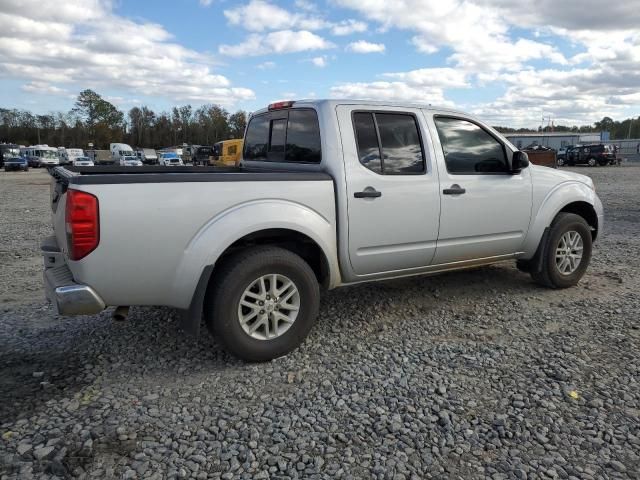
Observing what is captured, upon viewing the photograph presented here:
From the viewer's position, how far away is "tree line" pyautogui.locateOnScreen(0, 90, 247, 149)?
9469 centimetres

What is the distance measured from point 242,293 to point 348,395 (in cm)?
101

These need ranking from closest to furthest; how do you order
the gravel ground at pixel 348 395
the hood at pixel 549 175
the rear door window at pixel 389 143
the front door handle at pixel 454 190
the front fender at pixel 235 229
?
the gravel ground at pixel 348 395
the front fender at pixel 235 229
the rear door window at pixel 389 143
the front door handle at pixel 454 190
the hood at pixel 549 175

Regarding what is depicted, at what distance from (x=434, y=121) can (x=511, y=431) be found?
9.00 feet

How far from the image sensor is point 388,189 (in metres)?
4.16

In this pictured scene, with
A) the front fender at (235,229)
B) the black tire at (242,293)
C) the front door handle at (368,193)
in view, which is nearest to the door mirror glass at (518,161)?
the front door handle at (368,193)

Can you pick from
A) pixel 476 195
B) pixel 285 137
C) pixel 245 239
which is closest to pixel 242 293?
pixel 245 239

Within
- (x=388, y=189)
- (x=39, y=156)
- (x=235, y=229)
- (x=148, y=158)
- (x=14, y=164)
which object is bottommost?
(x=235, y=229)

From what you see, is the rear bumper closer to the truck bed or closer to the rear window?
the truck bed

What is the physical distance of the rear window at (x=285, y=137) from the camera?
427cm

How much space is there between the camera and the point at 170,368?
3.71m

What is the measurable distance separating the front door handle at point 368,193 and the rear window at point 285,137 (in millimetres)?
444

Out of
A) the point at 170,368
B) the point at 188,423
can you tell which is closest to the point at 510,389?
the point at 188,423

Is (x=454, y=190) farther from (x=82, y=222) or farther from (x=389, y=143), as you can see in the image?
(x=82, y=222)

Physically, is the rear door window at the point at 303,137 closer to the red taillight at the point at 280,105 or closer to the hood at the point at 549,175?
the red taillight at the point at 280,105
